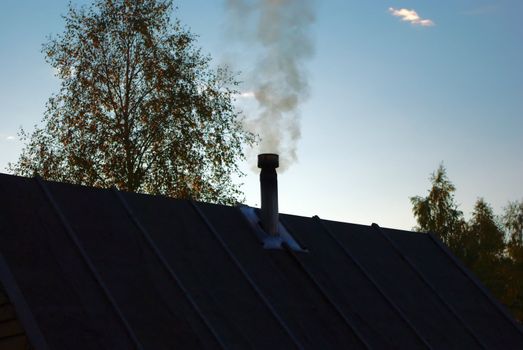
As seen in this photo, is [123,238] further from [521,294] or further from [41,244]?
[521,294]

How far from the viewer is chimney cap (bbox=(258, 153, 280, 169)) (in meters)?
13.4

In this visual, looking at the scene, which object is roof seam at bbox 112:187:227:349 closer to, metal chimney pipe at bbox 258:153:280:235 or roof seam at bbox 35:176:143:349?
roof seam at bbox 35:176:143:349

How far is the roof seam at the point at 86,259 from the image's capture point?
8.08m

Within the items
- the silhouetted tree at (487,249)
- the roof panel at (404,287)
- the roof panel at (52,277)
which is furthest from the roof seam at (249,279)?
the silhouetted tree at (487,249)

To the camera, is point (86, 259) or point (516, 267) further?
point (516, 267)

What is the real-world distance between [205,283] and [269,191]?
3.29 metres

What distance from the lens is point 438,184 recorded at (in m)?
53.3

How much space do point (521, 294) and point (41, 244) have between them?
41272 mm

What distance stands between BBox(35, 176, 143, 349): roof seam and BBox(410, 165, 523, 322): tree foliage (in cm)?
3960

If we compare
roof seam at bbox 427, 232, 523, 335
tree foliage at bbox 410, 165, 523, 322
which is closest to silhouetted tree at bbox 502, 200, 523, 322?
tree foliage at bbox 410, 165, 523, 322

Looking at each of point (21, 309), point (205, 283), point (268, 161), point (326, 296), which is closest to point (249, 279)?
point (205, 283)

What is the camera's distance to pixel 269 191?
12797 mm

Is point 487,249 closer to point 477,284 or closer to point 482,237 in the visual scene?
point 482,237

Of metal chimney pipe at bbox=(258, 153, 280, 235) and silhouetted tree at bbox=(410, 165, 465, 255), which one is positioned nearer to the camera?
metal chimney pipe at bbox=(258, 153, 280, 235)
